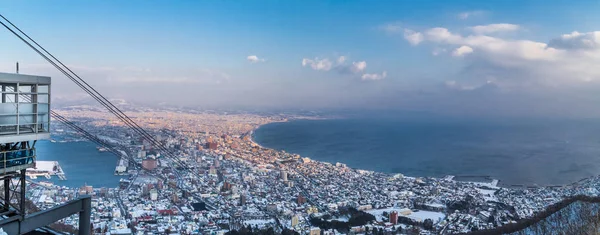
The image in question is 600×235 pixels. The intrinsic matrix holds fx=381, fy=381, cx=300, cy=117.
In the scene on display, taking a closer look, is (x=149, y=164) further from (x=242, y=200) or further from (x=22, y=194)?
(x=22, y=194)

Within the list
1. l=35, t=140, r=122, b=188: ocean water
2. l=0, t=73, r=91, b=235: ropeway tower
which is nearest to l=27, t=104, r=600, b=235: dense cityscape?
l=35, t=140, r=122, b=188: ocean water

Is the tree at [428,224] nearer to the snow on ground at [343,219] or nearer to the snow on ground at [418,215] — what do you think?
the snow on ground at [418,215]

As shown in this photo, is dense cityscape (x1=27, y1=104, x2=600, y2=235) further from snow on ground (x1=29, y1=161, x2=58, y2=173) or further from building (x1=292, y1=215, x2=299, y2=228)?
snow on ground (x1=29, y1=161, x2=58, y2=173)

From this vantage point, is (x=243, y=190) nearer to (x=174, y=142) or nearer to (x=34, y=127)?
(x=174, y=142)

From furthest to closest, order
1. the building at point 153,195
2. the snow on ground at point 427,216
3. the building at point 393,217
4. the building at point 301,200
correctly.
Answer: the building at point 301,200, the building at point 153,195, the snow on ground at point 427,216, the building at point 393,217

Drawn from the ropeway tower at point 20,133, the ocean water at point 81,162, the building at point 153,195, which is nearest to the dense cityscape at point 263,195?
the building at point 153,195

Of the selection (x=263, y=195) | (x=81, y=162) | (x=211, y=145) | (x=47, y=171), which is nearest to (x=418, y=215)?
(x=263, y=195)
